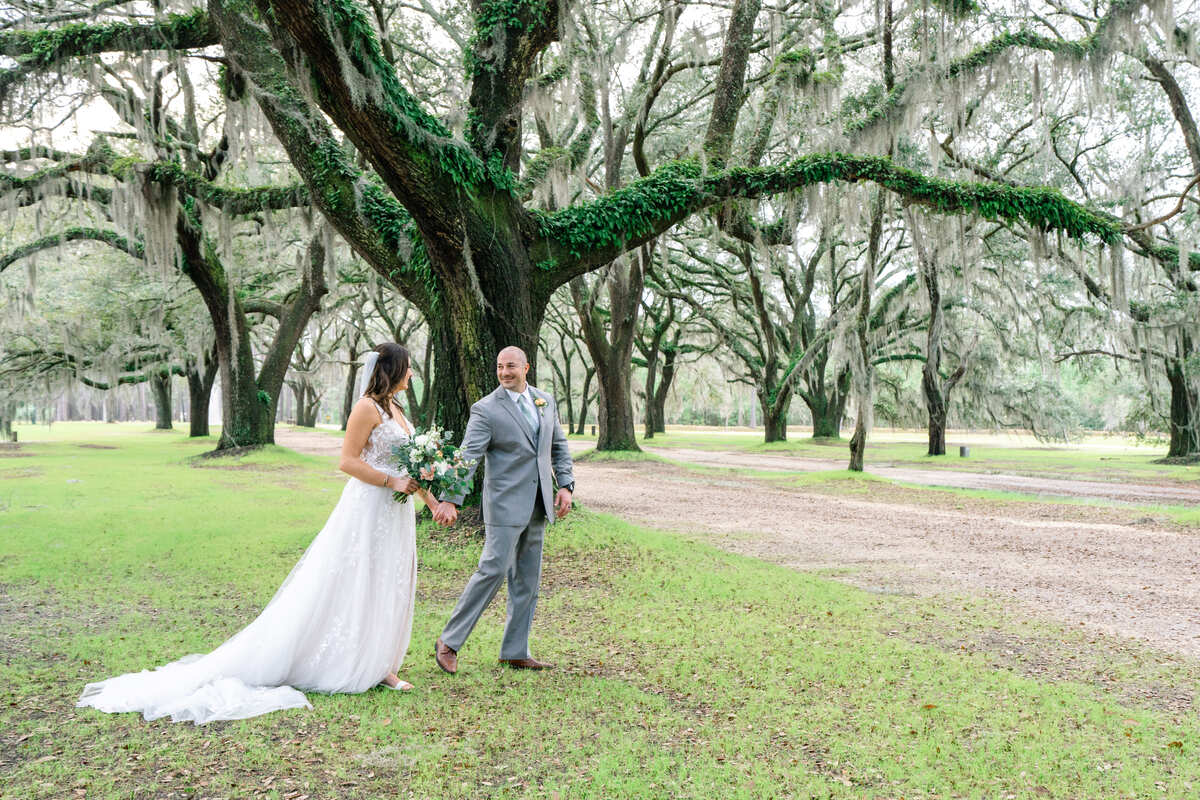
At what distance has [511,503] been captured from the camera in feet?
13.2

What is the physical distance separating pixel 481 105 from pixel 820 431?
26631mm

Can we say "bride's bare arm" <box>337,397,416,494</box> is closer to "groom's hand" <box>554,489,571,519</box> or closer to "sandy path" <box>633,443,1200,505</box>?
"groom's hand" <box>554,489,571,519</box>

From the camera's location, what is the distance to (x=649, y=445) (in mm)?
31484

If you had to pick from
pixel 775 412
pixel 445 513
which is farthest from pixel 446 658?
pixel 775 412

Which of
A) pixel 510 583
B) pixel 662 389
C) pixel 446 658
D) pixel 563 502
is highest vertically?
pixel 662 389

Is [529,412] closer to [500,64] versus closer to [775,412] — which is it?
[500,64]

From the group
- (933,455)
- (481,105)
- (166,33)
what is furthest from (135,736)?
(933,455)

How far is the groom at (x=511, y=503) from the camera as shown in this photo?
157 inches

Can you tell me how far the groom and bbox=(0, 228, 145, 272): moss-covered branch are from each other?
44.9ft

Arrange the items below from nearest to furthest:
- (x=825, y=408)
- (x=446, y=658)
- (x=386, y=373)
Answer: (x=386, y=373) → (x=446, y=658) → (x=825, y=408)

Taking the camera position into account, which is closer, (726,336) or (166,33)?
(166,33)

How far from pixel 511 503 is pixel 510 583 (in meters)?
0.48

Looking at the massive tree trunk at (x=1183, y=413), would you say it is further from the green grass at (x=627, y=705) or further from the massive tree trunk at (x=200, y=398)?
the massive tree trunk at (x=200, y=398)

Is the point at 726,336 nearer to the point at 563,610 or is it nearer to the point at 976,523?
the point at 976,523
